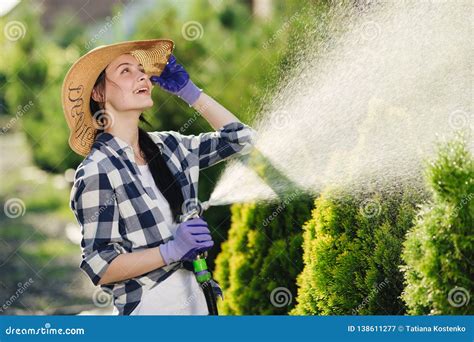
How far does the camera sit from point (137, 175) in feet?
12.6

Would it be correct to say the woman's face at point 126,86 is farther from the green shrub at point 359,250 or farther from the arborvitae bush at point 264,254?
the arborvitae bush at point 264,254

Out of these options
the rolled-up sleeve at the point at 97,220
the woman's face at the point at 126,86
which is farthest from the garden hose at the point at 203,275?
the woman's face at the point at 126,86

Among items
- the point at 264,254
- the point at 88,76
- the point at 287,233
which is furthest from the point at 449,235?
the point at 88,76

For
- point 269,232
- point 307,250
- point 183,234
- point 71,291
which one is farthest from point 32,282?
point 183,234

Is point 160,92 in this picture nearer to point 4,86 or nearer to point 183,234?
point 183,234

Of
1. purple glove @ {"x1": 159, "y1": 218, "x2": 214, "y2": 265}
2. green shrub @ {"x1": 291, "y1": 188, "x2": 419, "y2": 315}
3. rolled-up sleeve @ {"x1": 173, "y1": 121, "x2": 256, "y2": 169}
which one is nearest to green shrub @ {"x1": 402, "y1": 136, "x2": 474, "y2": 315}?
green shrub @ {"x1": 291, "y1": 188, "x2": 419, "y2": 315}

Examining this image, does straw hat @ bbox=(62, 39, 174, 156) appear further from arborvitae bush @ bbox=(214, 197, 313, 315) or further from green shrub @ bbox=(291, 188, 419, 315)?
arborvitae bush @ bbox=(214, 197, 313, 315)

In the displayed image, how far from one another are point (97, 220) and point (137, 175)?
317 millimetres

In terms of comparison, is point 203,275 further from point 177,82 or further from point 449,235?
point 449,235

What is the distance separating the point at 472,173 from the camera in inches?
153

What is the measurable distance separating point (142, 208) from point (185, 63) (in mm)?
4621

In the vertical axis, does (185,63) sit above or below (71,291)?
above

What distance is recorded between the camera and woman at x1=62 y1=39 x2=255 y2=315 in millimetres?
3674

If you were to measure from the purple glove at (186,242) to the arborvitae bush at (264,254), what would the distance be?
4.24 feet
